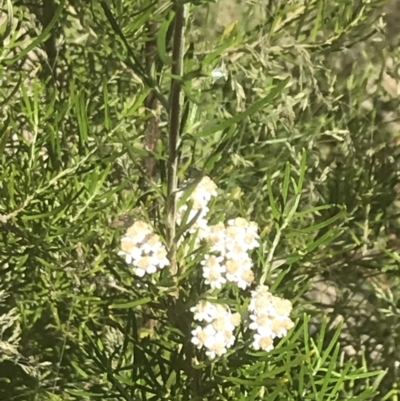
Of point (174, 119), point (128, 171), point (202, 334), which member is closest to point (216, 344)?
point (202, 334)

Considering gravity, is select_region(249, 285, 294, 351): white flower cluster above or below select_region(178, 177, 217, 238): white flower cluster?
below

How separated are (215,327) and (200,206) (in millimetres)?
72

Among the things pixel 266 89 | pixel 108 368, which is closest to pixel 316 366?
pixel 108 368

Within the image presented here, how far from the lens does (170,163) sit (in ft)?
1.19

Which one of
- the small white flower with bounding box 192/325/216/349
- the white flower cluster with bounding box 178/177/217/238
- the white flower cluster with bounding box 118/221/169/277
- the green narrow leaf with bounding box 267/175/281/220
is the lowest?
the small white flower with bounding box 192/325/216/349

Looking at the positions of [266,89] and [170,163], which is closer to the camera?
[170,163]

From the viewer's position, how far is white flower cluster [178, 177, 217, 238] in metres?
0.39

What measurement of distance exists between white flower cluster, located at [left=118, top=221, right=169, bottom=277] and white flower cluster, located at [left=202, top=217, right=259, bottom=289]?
3 cm

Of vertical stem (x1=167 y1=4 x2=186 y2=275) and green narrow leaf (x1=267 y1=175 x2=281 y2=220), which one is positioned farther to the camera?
green narrow leaf (x1=267 y1=175 x2=281 y2=220)

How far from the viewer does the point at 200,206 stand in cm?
40

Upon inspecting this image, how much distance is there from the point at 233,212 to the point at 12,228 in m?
0.23

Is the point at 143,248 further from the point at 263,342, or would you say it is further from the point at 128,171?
the point at 128,171

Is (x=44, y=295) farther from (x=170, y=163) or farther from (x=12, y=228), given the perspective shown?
(x=170, y=163)

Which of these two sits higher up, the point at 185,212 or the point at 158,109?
the point at 158,109
